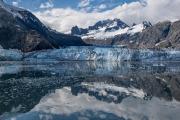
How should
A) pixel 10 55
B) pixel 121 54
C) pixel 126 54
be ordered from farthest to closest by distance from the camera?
1. pixel 126 54
2. pixel 121 54
3. pixel 10 55

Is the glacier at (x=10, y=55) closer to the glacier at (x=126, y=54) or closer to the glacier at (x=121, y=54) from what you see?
the glacier at (x=121, y=54)

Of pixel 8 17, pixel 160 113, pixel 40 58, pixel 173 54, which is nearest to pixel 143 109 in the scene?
pixel 160 113

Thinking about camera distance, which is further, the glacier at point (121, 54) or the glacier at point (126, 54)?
the glacier at point (126, 54)

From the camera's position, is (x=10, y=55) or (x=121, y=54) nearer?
(x=10, y=55)

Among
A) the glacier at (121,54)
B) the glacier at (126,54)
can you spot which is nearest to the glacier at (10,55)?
the glacier at (121,54)

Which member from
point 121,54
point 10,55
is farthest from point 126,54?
point 10,55

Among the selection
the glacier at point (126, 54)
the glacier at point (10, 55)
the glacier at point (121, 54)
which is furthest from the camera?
the glacier at point (126, 54)

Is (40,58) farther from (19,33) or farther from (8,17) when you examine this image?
(8,17)

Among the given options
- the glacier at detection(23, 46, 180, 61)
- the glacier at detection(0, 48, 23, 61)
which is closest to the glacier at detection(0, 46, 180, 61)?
the glacier at detection(23, 46, 180, 61)

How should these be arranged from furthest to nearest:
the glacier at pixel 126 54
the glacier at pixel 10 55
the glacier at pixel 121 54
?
the glacier at pixel 126 54 < the glacier at pixel 121 54 < the glacier at pixel 10 55

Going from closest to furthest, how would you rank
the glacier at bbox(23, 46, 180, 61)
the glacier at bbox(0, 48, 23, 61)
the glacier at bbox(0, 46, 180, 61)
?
the glacier at bbox(0, 48, 23, 61) → the glacier at bbox(0, 46, 180, 61) → the glacier at bbox(23, 46, 180, 61)

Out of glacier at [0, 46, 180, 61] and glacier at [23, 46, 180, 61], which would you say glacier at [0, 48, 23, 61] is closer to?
glacier at [0, 46, 180, 61]

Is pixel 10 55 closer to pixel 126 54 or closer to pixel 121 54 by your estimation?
pixel 121 54

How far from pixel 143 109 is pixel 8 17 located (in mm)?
114428
